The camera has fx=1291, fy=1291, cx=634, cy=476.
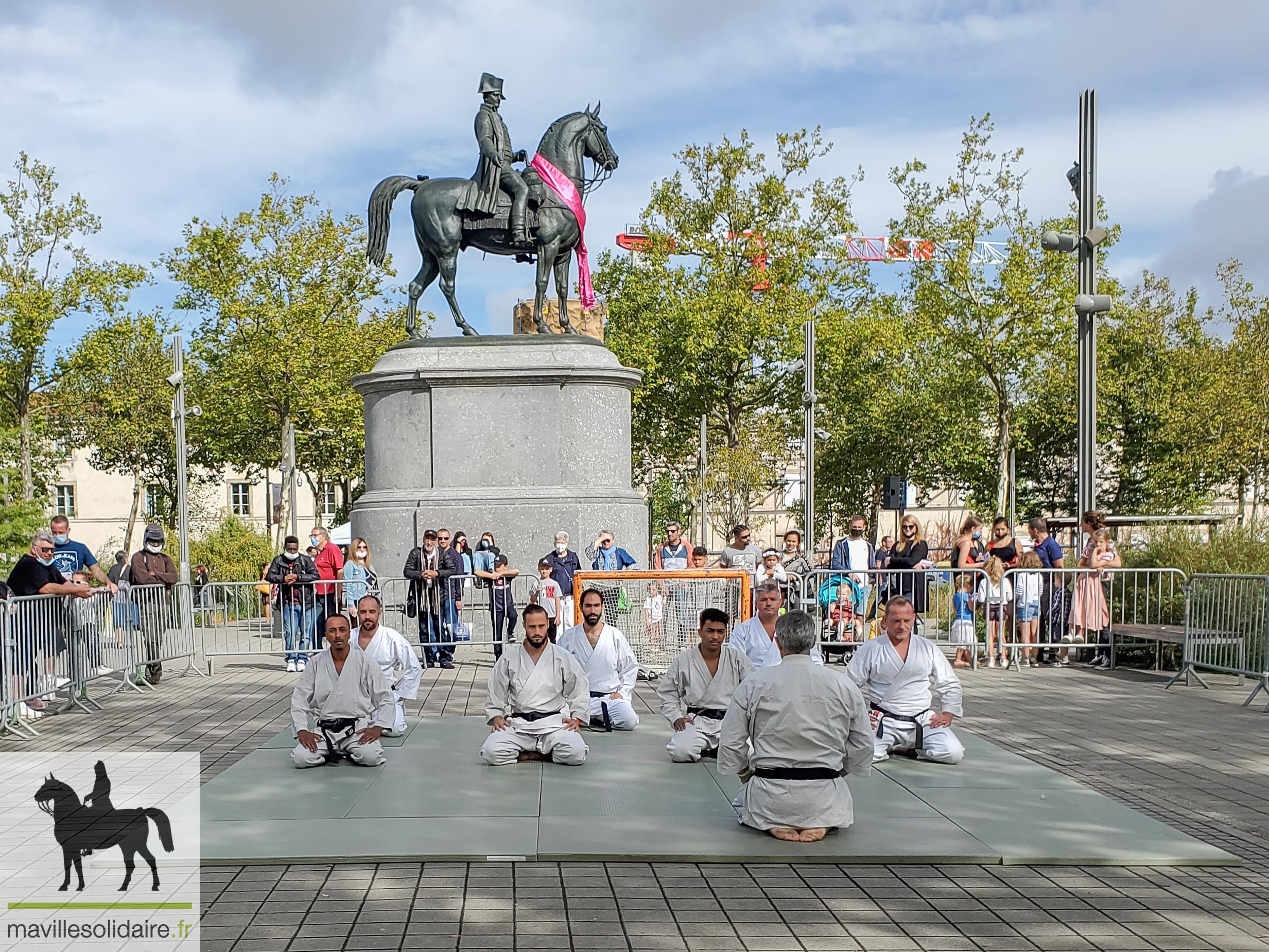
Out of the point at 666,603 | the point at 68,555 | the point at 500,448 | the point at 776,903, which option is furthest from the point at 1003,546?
the point at 776,903

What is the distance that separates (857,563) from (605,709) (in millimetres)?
6357

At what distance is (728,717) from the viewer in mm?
7102

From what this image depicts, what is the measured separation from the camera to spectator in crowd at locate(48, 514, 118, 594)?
520 inches

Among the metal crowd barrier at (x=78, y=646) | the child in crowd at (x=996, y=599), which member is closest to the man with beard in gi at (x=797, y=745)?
the metal crowd barrier at (x=78, y=646)

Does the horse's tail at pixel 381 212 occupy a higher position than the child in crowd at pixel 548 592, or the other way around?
the horse's tail at pixel 381 212

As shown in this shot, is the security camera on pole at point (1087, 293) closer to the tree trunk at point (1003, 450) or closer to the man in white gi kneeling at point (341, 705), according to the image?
the man in white gi kneeling at point (341, 705)

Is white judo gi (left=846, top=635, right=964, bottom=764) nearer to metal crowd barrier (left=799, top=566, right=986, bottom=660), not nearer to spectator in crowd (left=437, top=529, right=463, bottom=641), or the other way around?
metal crowd barrier (left=799, top=566, right=986, bottom=660)

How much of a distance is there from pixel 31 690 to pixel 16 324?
24037 mm

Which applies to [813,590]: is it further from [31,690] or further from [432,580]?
[31,690]

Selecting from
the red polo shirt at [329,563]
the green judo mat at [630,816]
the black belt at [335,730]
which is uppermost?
the red polo shirt at [329,563]

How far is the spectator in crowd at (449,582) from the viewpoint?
51.5ft

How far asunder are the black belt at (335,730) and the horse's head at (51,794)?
5.51 feet

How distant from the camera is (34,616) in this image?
11727mm

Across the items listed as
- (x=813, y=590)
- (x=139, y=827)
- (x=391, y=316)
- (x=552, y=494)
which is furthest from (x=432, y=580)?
(x=391, y=316)
